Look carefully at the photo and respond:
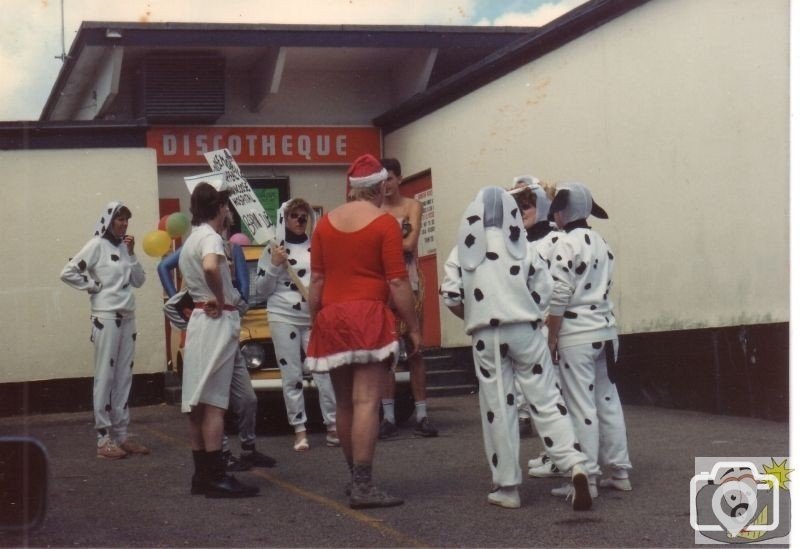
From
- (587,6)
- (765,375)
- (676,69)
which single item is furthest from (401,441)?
(587,6)

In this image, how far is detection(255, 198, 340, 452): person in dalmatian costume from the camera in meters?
9.75

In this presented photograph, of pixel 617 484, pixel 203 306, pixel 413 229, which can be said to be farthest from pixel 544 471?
pixel 413 229

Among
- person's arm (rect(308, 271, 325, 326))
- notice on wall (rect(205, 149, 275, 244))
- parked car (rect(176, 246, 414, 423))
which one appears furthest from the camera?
parked car (rect(176, 246, 414, 423))

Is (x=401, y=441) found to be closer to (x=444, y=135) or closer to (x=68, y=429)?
(x=68, y=429)

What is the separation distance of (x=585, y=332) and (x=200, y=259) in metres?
2.21

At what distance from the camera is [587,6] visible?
508 inches

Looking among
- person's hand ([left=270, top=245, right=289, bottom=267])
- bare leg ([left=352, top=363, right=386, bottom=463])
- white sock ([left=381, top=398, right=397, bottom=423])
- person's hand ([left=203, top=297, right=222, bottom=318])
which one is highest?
person's hand ([left=270, top=245, right=289, bottom=267])

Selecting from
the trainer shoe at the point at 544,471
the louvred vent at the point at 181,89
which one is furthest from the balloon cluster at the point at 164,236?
the trainer shoe at the point at 544,471

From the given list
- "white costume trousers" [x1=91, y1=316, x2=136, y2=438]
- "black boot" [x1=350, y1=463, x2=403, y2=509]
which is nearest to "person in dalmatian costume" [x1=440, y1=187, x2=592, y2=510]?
"black boot" [x1=350, y1=463, x2=403, y2=509]

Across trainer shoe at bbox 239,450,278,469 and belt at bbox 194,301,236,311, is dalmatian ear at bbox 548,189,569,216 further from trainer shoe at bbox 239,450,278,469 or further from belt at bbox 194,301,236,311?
trainer shoe at bbox 239,450,278,469

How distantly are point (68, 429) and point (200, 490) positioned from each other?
212 inches

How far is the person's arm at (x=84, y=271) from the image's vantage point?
32.1 ft

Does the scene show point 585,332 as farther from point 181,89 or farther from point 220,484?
point 181,89

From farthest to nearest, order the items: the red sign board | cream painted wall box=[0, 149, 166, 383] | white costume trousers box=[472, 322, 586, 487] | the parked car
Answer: the red sign board, cream painted wall box=[0, 149, 166, 383], the parked car, white costume trousers box=[472, 322, 586, 487]
